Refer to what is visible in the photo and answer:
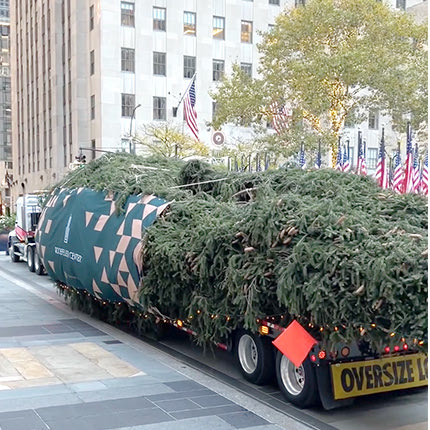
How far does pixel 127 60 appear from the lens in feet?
156

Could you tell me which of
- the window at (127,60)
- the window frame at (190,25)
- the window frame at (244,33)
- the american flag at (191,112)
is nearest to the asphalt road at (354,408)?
the american flag at (191,112)

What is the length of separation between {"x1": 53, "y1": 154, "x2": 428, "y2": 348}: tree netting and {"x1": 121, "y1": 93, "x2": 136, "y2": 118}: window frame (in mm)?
37334

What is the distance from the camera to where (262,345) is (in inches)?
318

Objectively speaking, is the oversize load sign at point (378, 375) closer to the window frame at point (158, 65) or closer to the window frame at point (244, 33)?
the window frame at point (158, 65)

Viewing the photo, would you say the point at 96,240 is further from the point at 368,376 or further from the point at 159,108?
the point at 159,108

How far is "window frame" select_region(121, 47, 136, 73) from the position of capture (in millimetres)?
47312

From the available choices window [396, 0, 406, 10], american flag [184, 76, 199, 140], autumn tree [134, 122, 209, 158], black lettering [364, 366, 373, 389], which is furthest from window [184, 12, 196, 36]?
black lettering [364, 366, 373, 389]

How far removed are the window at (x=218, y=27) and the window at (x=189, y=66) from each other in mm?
2985

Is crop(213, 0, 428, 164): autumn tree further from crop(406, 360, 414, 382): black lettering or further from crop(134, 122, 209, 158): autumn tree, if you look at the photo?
crop(406, 360, 414, 382): black lettering

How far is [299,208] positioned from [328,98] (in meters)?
18.6

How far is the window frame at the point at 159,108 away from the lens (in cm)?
4806

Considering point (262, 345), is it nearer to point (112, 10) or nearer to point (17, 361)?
point (17, 361)

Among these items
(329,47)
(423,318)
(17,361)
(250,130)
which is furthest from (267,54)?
(423,318)

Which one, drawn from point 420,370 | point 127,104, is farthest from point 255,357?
point 127,104
